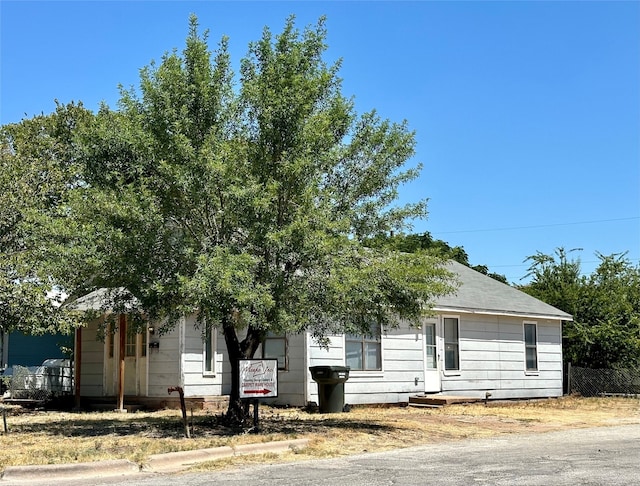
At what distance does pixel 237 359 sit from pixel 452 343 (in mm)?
10419

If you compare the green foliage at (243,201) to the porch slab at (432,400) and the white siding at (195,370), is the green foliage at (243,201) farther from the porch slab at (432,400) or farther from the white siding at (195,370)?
the porch slab at (432,400)

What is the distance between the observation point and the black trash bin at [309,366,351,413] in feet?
62.4

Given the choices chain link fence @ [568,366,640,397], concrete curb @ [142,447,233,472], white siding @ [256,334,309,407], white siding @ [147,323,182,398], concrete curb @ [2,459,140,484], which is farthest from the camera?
chain link fence @ [568,366,640,397]

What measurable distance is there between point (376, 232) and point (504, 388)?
482 inches

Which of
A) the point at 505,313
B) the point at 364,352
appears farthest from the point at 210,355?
the point at 505,313

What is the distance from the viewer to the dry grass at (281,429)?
12.1m

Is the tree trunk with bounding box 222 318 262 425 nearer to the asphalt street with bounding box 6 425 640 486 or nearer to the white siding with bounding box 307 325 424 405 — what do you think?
the asphalt street with bounding box 6 425 640 486

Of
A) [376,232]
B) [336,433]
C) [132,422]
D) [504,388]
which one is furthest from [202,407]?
[504,388]

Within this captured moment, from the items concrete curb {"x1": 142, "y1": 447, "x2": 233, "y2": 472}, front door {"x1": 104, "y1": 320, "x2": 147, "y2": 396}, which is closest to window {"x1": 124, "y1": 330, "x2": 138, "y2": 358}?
front door {"x1": 104, "y1": 320, "x2": 147, "y2": 396}

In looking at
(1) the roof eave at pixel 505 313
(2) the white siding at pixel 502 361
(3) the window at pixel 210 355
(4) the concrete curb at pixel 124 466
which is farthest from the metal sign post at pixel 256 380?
(2) the white siding at pixel 502 361

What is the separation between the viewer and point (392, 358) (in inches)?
870

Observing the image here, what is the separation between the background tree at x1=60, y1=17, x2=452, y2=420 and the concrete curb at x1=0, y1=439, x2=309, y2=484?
2.28m

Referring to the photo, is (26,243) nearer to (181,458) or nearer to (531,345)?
(181,458)

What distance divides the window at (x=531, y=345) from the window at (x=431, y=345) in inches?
181
